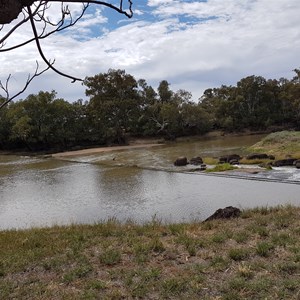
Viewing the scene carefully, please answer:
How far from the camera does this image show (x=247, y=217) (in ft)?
27.5

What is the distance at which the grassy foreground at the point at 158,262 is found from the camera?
4.42 meters

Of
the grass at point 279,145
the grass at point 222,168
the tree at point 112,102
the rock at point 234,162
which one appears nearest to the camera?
the grass at point 222,168

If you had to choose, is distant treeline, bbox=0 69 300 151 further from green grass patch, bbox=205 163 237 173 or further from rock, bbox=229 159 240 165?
green grass patch, bbox=205 163 237 173

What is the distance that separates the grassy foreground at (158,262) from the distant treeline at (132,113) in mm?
45647

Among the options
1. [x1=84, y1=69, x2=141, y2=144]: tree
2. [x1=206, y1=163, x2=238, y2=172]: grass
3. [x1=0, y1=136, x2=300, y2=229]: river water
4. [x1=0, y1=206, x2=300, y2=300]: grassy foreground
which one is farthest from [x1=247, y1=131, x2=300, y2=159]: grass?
[x1=84, y1=69, x2=141, y2=144]: tree

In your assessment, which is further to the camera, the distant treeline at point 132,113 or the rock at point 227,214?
the distant treeline at point 132,113

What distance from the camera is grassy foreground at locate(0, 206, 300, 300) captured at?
4.42m

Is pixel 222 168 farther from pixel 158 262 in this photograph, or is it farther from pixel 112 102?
pixel 112 102

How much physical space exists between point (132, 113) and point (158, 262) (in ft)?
179

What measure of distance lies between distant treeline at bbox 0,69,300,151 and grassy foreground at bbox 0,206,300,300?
45647 millimetres

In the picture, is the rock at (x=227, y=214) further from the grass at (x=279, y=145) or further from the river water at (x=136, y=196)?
the grass at (x=279, y=145)

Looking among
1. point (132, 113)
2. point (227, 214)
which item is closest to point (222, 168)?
point (227, 214)

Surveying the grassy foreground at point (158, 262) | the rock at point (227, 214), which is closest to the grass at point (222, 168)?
the rock at point (227, 214)

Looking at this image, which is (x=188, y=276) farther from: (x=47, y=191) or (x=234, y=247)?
(x=47, y=191)
